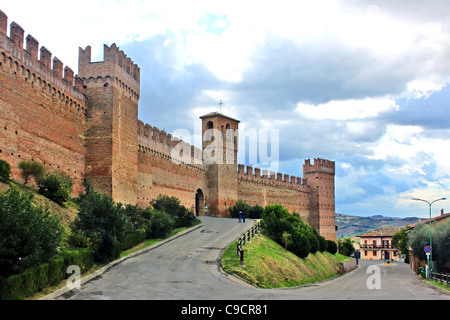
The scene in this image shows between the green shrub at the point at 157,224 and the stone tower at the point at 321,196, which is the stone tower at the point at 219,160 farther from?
the stone tower at the point at 321,196

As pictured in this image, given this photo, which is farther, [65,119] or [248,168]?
[248,168]

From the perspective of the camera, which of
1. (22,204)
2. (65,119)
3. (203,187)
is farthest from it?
(203,187)

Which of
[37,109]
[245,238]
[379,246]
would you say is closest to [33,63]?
[37,109]

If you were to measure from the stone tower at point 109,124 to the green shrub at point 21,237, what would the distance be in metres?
11.4

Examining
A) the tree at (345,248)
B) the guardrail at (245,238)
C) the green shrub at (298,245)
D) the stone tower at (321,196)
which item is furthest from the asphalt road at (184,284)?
the tree at (345,248)

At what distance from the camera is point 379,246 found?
8375 centimetres

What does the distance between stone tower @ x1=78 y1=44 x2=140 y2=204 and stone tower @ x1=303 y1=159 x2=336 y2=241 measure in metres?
36.2

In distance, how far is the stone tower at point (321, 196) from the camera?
59375 mm

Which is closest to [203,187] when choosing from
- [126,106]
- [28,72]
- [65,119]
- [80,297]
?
[126,106]

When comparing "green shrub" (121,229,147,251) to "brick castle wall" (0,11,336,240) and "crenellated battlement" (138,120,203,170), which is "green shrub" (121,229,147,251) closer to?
"brick castle wall" (0,11,336,240)

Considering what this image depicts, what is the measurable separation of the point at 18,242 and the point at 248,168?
36.4 meters

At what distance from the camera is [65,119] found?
2411cm

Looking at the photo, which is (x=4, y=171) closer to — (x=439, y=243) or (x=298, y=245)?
(x=298, y=245)
